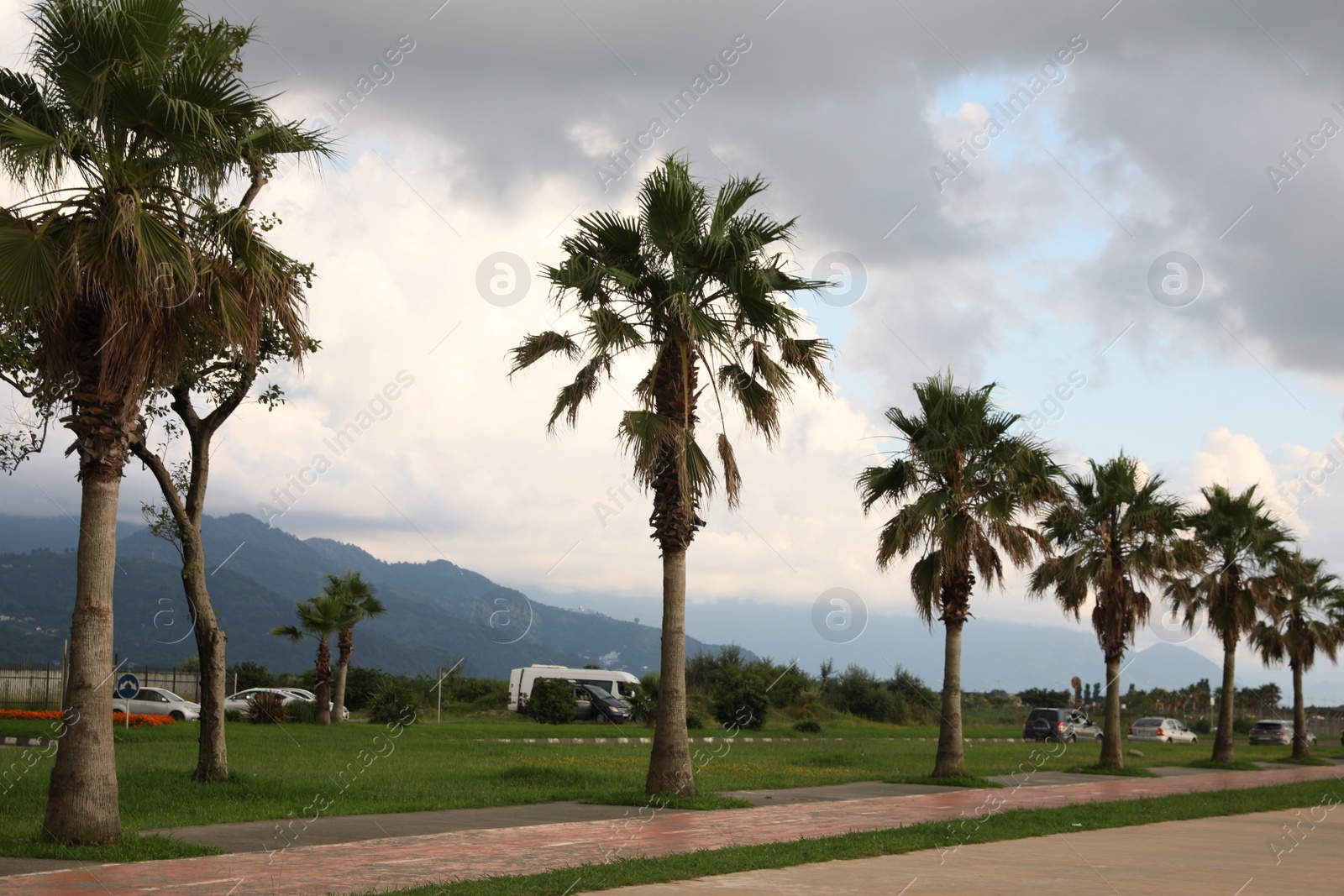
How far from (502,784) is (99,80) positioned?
40.5 feet

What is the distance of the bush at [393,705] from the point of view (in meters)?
38.4

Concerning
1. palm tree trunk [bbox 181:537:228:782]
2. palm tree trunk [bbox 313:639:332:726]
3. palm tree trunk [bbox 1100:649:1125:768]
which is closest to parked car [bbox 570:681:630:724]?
palm tree trunk [bbox 313:639:332:726]

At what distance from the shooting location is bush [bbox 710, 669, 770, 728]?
43.8m

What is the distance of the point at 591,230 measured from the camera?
56.0ft

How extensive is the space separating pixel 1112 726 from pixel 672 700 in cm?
1782

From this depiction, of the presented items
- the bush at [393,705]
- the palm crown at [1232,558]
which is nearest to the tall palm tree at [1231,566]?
the palm crown at [1232,558]

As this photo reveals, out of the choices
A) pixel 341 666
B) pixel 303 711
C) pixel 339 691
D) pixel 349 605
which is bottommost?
pixel 303 711

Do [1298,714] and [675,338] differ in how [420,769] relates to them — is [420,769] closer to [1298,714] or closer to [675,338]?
[675,338]

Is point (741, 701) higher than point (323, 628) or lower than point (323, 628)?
lower

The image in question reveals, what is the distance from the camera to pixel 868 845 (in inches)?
494

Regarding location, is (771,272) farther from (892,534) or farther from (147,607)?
(147,607)

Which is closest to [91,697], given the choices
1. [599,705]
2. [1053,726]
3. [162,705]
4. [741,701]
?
[162,705]

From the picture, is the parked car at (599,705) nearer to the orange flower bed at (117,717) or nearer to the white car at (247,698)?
the white car at (247,698)

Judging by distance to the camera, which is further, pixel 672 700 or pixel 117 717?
pixel 117 717
